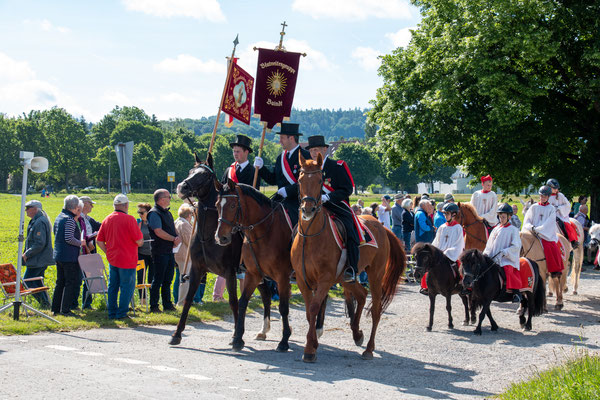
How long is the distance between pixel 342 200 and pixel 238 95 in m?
4.06

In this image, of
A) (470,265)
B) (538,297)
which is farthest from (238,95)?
(538,297)

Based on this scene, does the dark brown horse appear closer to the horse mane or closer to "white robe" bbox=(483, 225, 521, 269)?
Answer: "white robe" bbox=(483, 225, 521, 269)

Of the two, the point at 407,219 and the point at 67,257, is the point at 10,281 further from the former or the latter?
the point at 407,219

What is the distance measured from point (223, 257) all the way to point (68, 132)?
105 m

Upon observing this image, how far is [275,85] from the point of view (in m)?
12.2

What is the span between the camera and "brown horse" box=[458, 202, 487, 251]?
1468cm

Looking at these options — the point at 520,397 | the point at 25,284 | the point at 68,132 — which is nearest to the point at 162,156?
the point at 68,132

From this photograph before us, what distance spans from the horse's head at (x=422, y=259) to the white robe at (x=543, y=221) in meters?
3.80

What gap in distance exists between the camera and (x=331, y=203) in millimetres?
9523

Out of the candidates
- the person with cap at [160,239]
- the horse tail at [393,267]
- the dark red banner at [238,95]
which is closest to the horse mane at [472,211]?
the horse tail at [393,267]

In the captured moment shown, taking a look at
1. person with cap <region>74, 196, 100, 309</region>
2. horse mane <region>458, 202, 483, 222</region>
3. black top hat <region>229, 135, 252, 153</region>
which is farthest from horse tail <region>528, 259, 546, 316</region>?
person with cap <region>74, 196, 100, 309</region>

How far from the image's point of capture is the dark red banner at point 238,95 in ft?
40.7

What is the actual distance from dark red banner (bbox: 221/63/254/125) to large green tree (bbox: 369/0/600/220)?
41.8 ft

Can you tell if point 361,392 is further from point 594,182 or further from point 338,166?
point 594,182
